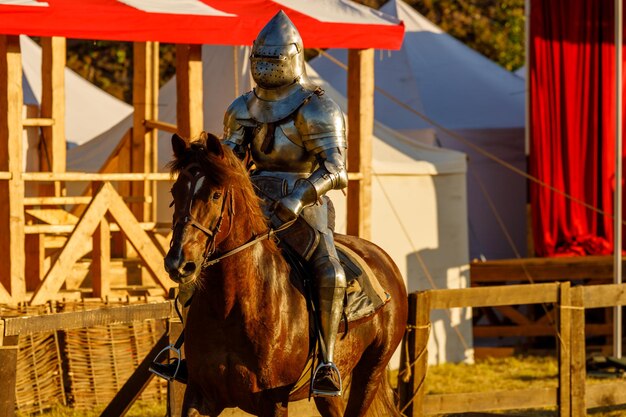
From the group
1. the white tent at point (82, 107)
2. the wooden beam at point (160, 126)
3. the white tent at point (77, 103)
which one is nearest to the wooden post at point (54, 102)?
the wooden beam at point (160, 126)

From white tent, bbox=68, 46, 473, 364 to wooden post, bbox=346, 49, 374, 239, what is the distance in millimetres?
1037

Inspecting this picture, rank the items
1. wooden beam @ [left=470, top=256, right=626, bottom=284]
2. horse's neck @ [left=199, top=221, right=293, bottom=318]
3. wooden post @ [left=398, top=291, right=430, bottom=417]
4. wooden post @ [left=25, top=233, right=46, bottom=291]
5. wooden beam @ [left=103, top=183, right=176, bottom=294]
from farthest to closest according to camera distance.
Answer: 1. wooden beam @ [left=470, top=256, right=626, bottom=284]
2. wooden post @ [left=25, top=233, right=46, bottom=291]
3. wooden beam @ [left=103, top=183, right=176, bottom=294]
4. wooden post @ [left=398, top=291, right=430, bottom=417]
5. horse's neck @ [left=199, top=221, right=293, bottom=318]

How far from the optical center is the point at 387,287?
729cm

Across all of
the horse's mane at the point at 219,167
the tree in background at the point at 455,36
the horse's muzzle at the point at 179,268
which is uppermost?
the tree in background at the point at 455,36

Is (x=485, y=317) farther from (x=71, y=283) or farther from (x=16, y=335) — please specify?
(x=16, y=335)

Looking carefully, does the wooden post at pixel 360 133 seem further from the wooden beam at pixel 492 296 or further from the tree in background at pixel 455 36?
the tree in background at pixel 455 36

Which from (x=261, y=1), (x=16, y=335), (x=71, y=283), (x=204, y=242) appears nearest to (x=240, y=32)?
(x=261, y=1)

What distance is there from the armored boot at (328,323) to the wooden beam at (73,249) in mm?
3783

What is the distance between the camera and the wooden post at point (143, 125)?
13367mm

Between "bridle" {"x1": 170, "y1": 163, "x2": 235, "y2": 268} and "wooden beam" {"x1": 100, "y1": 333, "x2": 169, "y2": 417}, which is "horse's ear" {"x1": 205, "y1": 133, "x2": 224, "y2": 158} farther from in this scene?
"wooden beam" {"x1": 100, "y1": 333, "x2": 169, "y2": 417}

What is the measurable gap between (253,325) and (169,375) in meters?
0.65

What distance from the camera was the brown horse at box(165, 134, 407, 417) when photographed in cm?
569

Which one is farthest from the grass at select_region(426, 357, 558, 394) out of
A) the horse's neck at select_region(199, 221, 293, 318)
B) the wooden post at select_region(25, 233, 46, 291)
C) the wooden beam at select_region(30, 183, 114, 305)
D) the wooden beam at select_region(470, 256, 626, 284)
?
the horse's neck at select_region(199, 221, 293, 318)

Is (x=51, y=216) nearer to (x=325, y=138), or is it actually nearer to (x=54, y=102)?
(x=54, y=102)
